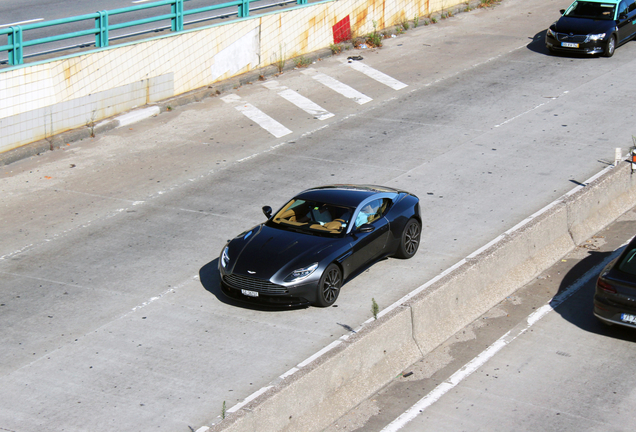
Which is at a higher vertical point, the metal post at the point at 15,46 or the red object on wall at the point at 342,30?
the metal post at the point at 15,46

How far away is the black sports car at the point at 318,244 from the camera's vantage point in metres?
10.6

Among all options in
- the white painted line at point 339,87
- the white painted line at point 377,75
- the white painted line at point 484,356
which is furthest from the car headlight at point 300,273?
the white painted line at point 377,75

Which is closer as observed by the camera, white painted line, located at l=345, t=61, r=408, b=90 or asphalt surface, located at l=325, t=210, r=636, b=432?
A: asphalt surface, located at l=325, t=210, r=636, b=432

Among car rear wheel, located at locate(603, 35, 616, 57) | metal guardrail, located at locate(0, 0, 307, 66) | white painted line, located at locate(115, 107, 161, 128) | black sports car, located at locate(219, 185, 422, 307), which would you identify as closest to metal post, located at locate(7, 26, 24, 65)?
metal guardrail, located at locate(0, 0, 307, 66)

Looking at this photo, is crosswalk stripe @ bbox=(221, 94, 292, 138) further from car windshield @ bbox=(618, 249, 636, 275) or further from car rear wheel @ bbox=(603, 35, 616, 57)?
car rear wheel @ bbox=(603, 35, 616, 57)

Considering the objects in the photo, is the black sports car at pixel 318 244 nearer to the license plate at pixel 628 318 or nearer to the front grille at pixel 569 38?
the license plate at pixel 628 318

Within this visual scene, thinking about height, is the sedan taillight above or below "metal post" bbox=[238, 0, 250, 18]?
below

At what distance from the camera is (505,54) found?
2467cm

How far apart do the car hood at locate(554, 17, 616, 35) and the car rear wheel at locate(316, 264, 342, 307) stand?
16.0 meters

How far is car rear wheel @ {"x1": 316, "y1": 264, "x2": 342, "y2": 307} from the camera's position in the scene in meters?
10.6

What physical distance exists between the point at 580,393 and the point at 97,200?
929 cm

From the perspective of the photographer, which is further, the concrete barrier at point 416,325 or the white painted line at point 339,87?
the white painted line at point 339,87

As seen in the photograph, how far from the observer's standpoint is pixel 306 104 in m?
20.5

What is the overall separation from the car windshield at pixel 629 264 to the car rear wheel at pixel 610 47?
15142 mm
